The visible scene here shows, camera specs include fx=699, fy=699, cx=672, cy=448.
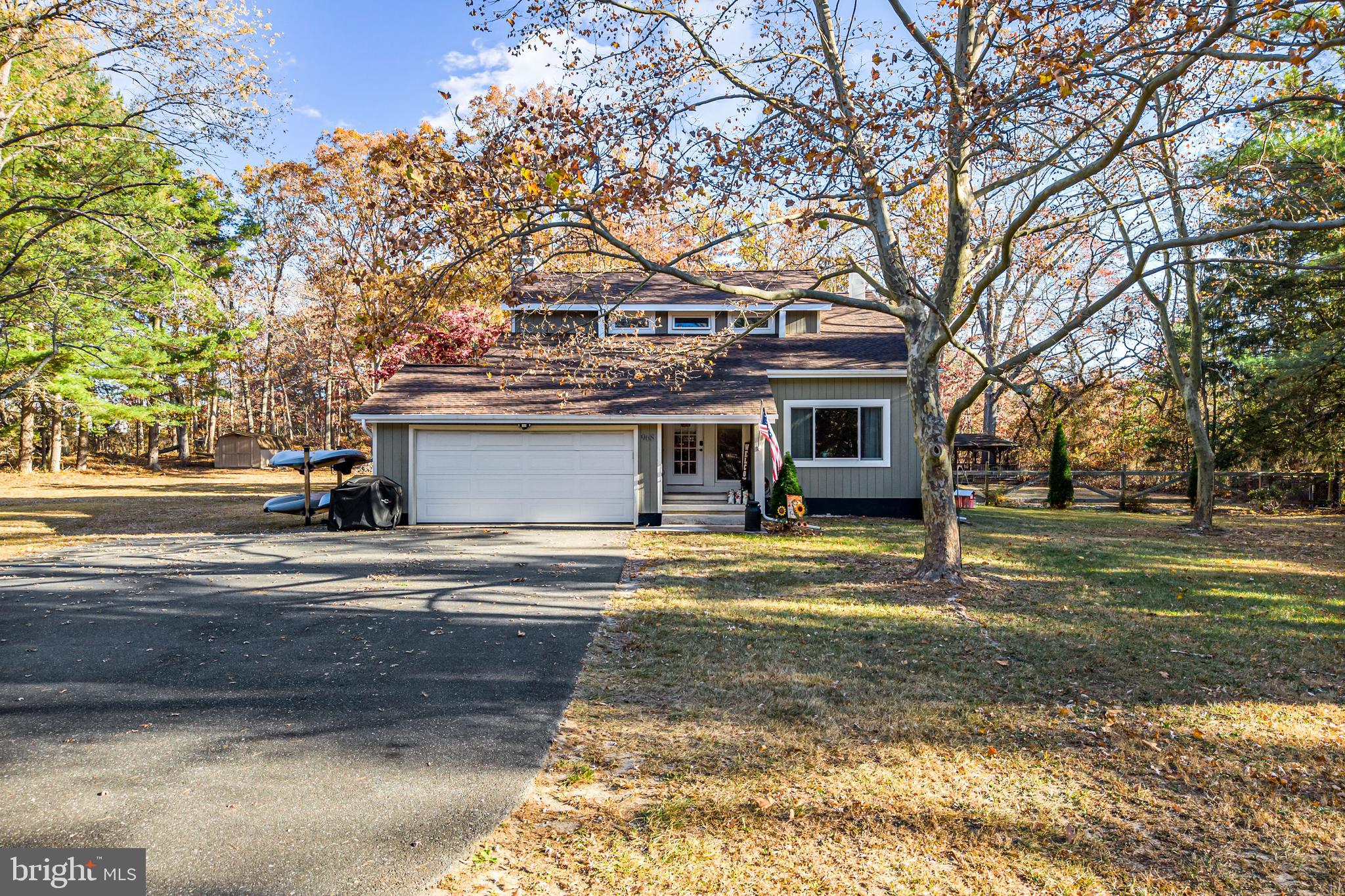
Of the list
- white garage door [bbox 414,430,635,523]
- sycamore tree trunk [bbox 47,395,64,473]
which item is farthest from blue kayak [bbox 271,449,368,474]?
sycamore tree trunk [bbox 47,395,64,473]

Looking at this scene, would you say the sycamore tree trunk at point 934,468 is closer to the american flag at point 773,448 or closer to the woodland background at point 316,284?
the woodland background at point 316,284

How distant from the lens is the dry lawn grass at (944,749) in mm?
3008

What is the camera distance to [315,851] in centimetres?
297

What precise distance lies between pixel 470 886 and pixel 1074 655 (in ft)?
17.5

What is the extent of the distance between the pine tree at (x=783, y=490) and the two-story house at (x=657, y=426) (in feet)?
3.91

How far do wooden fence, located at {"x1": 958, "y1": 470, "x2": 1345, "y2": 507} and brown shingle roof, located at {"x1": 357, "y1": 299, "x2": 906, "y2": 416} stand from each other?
795cm

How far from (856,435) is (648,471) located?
4977 mm

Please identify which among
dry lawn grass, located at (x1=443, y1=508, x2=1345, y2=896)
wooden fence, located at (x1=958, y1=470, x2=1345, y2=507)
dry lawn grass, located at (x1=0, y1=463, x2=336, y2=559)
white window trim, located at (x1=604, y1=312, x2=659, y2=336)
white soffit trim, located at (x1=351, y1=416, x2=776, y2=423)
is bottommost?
dry lawn grass, located at (x1=443, y1=508, x2=1345, y2=896)

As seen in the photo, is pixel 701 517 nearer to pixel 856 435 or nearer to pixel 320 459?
pixel 856 435

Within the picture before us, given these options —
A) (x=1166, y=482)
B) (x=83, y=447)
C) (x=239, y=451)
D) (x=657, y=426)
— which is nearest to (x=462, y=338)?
(x=657, y=426)

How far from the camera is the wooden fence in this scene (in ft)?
67.3

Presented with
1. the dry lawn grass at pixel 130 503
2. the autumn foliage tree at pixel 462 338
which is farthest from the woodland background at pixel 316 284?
the dry lawn grass at pixel 130 503

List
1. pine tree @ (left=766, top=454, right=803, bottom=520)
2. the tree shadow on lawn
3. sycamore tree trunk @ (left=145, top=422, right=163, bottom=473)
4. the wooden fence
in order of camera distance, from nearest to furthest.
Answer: the tree shadow on lawn < pine tree @ (left=766, top=454, right=803, bottom=520) < the wooden fence < sycamore tree trunk @ (left=145, top=422, right=163, bottom=473)

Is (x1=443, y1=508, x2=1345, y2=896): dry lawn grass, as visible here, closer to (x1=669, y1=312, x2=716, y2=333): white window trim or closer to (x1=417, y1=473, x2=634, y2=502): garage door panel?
(x1=417, y1=473, x2=634, y2=502): garage door panel
